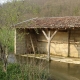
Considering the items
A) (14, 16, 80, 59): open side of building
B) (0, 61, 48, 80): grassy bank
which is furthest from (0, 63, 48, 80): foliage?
(14, 16, 80, 59): open side of building

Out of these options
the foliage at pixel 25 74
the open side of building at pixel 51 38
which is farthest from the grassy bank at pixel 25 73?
the open side of building at pixel 51 38

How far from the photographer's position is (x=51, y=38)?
1457cm

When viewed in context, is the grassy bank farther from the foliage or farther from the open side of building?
the open side of building

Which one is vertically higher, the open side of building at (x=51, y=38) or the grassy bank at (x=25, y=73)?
the open side of building at (x=51, y=38)

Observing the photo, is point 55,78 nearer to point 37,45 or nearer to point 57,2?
point 37,45

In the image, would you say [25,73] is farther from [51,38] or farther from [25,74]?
[51,38]

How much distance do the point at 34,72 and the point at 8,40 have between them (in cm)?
167

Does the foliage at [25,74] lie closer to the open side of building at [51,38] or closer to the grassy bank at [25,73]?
the grassy bank at [25,73]

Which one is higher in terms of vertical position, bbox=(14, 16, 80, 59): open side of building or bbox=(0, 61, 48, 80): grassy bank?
bbox=(14, 16, 80, 59): open side of building

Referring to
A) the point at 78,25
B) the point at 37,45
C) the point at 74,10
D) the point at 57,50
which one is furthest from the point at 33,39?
the point at 74,10

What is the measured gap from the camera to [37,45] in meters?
18.5

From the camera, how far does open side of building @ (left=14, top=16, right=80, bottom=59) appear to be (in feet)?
48.6

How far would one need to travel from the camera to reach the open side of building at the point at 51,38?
1482cm

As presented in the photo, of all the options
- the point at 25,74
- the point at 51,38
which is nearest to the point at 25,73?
the point at 25,74
